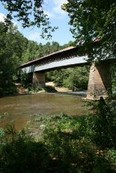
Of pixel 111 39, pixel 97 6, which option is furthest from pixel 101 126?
pixel 111 39

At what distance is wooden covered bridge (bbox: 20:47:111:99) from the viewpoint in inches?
1329

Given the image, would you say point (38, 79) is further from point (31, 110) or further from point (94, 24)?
point (94, 24)

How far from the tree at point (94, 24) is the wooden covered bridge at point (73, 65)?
0.94 metres

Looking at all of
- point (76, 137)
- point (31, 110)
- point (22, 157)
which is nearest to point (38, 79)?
point (31, 110)

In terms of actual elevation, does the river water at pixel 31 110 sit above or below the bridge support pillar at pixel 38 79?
below

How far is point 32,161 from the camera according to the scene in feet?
23.1

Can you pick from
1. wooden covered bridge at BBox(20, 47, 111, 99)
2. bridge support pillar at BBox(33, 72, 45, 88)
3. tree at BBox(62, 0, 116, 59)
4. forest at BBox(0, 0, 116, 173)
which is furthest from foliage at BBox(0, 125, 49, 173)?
bridge support pillar at BBox(33, 72, 45, 88)

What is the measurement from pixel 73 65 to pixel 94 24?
34766 mm

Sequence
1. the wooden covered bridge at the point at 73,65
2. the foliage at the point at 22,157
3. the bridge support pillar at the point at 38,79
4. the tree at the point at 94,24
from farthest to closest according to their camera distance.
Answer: the bridge support pillar at the point at 38,79, the wooden covered bridge at the point at 73,65, the tree at the point at 94,24, the foliage at the point at 22,157

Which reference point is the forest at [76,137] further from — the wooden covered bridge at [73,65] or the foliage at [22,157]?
the wooden covered bridge at [73,65]

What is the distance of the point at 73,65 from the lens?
49.7 meters

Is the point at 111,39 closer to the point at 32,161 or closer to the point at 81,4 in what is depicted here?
the point at 81,4

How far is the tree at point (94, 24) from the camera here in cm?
1301

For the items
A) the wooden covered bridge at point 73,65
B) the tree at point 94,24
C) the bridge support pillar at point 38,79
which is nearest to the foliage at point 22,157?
the tree at point 94,24
